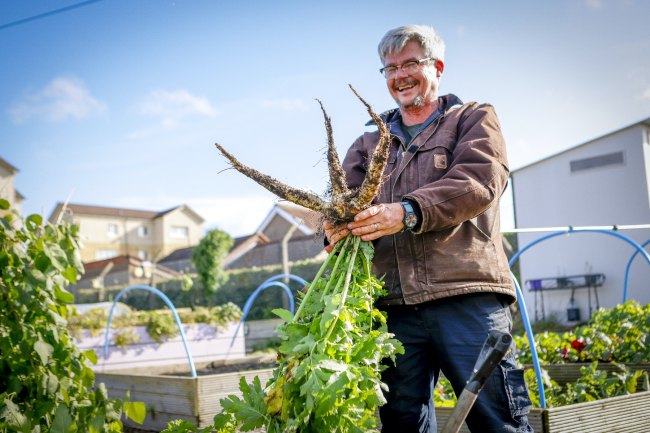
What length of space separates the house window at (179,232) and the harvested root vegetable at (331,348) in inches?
1857

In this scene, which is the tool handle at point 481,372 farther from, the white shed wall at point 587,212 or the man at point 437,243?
the white shed wall at point 587,212

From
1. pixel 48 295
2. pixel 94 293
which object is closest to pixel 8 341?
pixel 48 295

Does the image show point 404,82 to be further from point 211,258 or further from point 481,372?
point 211,258

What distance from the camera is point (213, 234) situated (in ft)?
74.3

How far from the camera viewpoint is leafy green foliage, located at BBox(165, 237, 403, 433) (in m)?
1.72

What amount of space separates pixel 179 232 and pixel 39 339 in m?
46.9

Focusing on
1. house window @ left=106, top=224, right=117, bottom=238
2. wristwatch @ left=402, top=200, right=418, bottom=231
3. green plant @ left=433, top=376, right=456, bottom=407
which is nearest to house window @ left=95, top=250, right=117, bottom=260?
house window @ left=106, top=224, right=117, bottom=238

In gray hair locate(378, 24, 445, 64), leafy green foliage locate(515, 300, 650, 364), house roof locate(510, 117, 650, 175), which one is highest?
house roof locate(510, 117, 650, 175)

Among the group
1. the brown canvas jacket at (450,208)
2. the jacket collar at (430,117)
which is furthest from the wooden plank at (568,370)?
the jacket collar at (430,117)

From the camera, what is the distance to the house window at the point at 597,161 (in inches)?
552

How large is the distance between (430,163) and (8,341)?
80.6 inches

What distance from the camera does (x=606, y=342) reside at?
14.4 feet

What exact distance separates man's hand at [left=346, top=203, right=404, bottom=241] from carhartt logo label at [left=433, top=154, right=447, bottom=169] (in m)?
0.32

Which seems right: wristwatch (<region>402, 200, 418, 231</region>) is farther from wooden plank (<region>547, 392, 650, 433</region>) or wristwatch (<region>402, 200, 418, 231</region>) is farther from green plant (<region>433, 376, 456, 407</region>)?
green plant (<region>433, 376, 456, 407</region>)
